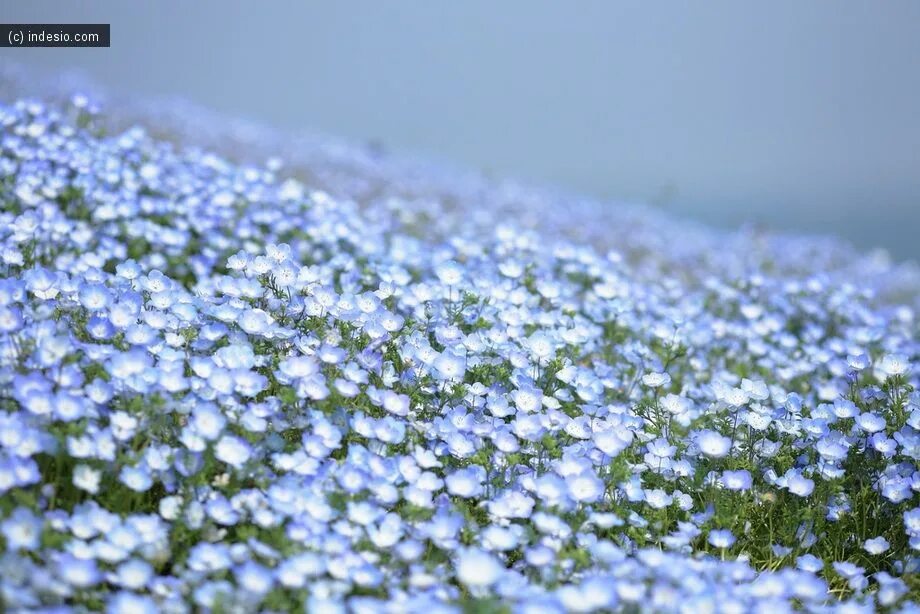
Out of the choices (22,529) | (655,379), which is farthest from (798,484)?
(22,529)

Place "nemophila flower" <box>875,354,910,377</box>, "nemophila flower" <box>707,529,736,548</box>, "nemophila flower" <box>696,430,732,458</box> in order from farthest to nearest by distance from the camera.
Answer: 1. "nemophila flower" <box>875,354,910,377</box>
2. "nemophila flower" <box>696,430,732,458</box>
3. "nemophila flower" <box>707,529,736,548</box>

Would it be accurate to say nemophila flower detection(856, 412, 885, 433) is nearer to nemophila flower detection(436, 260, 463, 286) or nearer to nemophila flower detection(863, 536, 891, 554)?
nemophila flower detection(863, 536, 891, 554)

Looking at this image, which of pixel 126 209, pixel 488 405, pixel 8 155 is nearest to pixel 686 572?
pixel 488 405

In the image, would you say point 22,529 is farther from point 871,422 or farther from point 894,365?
point 894,365

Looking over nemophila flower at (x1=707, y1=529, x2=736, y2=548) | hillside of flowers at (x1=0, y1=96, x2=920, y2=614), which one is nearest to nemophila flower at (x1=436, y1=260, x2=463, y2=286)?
hillside of flowers at (x1=0, y1=96, x2=920, y2=614)

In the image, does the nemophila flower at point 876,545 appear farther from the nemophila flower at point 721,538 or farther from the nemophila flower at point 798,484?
the nemophila flower at point 721,538

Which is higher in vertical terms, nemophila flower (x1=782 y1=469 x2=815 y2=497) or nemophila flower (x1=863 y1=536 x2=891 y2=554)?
nemophila flower (x1=782 y1=469 x2=815 y2=497)

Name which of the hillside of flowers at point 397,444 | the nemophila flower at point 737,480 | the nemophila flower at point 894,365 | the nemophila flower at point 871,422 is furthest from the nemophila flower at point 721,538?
the nemophila flower at point 894,365

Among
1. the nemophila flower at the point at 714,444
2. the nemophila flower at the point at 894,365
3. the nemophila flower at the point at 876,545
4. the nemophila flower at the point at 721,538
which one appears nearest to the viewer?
the nemophila flower at the point at 721,538
